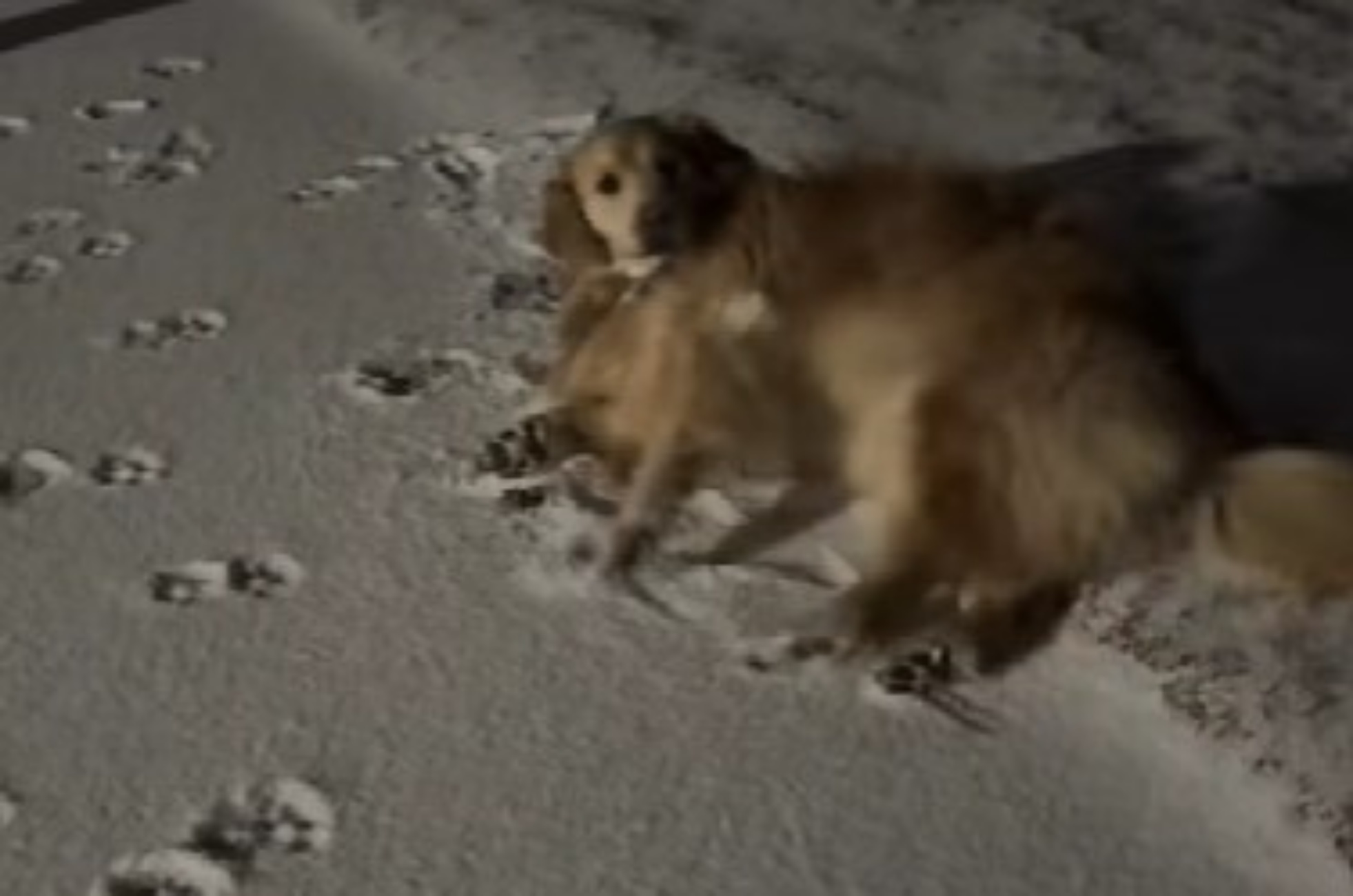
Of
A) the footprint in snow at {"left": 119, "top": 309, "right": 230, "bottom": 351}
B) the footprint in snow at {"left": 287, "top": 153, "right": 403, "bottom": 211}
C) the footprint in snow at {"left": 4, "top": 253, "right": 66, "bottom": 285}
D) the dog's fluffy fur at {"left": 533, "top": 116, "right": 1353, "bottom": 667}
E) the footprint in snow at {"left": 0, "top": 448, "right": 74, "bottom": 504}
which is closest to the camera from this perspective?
the dog's fluffy fur at {"left": 533, "top": 116, "right": 1353, "bottom": 667}

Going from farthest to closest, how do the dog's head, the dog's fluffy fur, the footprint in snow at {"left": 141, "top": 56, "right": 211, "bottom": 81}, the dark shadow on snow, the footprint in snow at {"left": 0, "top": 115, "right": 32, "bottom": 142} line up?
the dark shadow on snow
the footprint in snow at {"left": 141, "top": 56, "right": 211, "bottom": 81}
the footprint in snow at {"left": 0, "top": 115, "right": 32, "bottom": 142}
the dog's head
the dog's fluffy fur

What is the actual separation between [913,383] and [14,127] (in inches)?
52.3

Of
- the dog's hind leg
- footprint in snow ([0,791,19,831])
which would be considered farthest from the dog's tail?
footprint in snow ([0,791,19,831])

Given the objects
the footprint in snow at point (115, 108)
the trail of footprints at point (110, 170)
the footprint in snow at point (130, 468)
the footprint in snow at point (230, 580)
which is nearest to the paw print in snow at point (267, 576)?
the footprint in snow at point (230, 580)

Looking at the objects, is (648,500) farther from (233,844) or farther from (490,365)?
(233,844)

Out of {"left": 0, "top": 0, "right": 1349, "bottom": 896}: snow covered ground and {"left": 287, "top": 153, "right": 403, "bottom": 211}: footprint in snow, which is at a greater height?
{"left": 0, "top": 0, "right": 1349, "bottom": 896}: snow covered ground

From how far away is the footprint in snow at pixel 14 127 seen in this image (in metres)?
2.60

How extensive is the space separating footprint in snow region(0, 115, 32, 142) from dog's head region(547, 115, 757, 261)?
984 mm

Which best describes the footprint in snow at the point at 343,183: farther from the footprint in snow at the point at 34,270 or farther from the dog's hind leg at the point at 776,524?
the dog's hind leg at the point at 776,524

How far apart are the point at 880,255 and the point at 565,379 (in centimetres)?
33

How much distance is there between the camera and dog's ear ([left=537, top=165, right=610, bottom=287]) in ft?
6.16

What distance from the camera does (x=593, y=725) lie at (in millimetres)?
1630

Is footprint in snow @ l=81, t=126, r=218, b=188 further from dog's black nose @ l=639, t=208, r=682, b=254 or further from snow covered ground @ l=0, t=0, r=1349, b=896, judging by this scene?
dog's black nose @ l=639, t=208, r=682, b=254

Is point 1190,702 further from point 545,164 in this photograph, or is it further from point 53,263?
point 53,263
